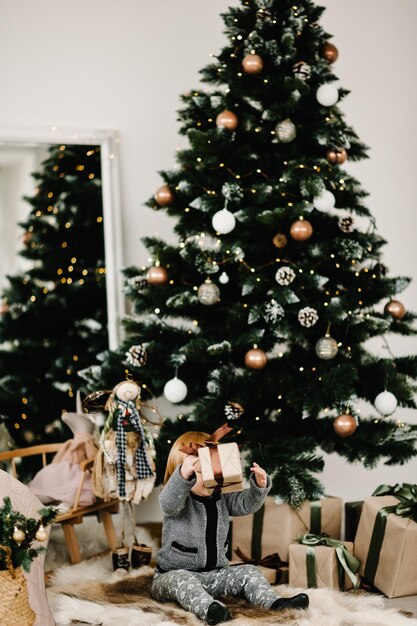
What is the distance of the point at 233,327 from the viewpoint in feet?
12.3

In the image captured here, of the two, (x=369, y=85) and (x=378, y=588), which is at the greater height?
(x=369, y=85)

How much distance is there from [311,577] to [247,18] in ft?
8.77

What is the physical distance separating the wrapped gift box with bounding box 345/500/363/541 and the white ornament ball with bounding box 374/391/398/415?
18.5 inches

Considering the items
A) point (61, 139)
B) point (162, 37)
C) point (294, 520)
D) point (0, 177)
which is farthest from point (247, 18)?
point (294, 520)

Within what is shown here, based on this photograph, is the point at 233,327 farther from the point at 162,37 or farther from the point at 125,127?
the point at 162,37

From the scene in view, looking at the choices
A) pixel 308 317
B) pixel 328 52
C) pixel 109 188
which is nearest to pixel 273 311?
pixel 308 317

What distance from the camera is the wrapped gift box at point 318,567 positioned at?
3.20m

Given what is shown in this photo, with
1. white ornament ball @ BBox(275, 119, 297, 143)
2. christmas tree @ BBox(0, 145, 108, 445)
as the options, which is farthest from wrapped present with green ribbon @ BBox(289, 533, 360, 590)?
white ornament ball @ BBox(275, 119, 297, 143)

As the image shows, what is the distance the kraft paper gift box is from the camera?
2.68m

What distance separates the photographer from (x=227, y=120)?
3670mm

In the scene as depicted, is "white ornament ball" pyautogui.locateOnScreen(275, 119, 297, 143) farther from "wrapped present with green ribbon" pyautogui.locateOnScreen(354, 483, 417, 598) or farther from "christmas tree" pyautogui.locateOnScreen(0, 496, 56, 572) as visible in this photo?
"christmas tree" pyautogui.locateOnScreen(0, 496, 56, 572)

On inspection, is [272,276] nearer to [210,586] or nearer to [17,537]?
[210,586]

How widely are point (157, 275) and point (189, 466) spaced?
1249 millimetres

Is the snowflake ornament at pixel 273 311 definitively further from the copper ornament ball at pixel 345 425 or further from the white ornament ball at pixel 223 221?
the copper ornament ball at pixel 345 425
